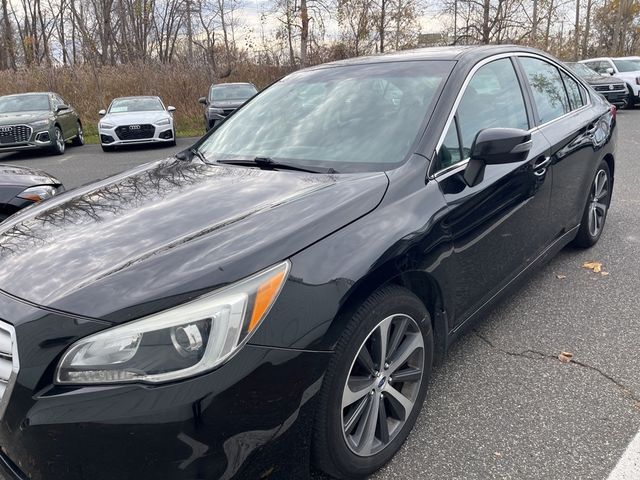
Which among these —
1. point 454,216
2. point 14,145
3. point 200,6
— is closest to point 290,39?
point 200,6

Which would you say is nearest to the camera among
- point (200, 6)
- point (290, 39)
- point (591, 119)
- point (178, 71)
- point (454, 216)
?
point (454, 216)

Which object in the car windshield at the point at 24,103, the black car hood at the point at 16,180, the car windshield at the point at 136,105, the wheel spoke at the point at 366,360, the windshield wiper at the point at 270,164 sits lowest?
the wheel spoke at the point at 366,360

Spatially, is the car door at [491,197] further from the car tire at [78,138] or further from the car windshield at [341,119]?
the car tire at [78,138]

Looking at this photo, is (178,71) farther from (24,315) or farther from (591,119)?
(24,315)

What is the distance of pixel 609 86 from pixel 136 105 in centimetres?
1429

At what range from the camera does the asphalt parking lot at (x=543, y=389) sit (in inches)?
85.9

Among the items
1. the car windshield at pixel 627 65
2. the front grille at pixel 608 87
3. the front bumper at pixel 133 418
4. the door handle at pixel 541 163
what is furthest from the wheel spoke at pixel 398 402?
the car windshield at pixel 627 65

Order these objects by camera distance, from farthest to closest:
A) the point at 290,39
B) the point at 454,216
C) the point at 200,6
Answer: the point at 200,6
the point at 290,39
the point at 454,216

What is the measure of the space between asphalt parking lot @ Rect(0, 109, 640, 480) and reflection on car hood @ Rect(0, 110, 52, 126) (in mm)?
11882

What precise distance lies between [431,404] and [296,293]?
3.98ft

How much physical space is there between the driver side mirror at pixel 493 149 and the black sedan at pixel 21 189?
10.0 ft

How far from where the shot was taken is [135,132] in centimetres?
1305

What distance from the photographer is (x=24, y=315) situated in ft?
5.24

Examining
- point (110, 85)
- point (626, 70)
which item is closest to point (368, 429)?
point (626, 70)
